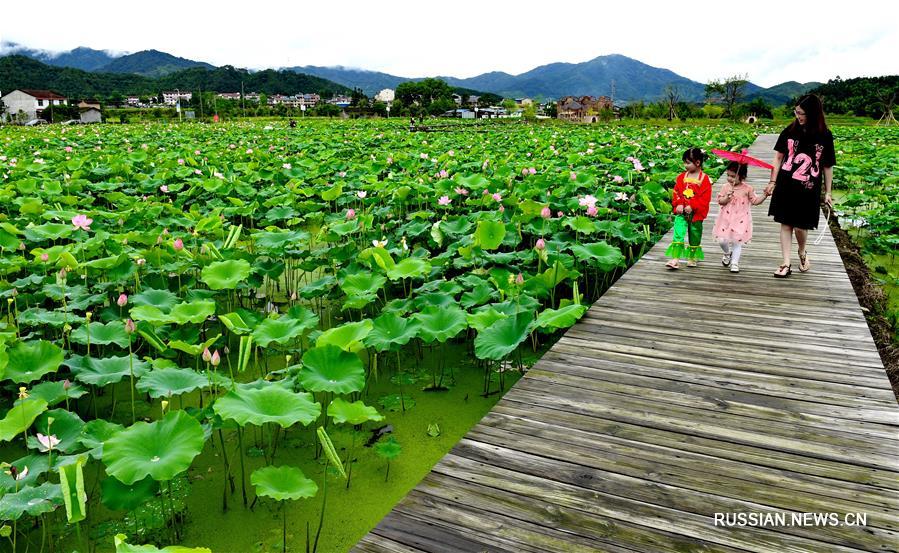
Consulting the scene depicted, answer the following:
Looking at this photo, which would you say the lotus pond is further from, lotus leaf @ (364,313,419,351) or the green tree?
the green tree

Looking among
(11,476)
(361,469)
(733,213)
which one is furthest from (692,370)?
(11,476)

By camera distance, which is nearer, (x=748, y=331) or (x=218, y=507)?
(x=218, y=507)

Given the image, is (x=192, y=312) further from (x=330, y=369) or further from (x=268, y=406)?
(x=268, y=406)

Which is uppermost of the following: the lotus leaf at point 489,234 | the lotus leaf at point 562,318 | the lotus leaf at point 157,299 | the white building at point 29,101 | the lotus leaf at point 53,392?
the white building at point 29,101

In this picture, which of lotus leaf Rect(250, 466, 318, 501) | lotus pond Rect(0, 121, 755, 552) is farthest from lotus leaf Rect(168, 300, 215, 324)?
lotus leaf Rect(250, 466, 318, 501)

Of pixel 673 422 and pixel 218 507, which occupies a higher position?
pixel 673 422

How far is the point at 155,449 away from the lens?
71.2 inches

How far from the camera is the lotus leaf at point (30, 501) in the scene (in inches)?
64.6

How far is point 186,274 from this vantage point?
4465 millimetres

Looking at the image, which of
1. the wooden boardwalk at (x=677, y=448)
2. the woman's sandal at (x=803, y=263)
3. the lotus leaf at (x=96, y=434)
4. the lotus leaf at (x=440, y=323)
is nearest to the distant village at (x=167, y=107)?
the woman's sandal at (x=803, y=263)

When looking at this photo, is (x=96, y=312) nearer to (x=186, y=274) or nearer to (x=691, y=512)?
(x=186, y=274)

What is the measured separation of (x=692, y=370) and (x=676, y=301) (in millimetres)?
1010

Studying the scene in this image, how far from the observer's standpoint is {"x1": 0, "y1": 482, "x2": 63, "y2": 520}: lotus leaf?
1.64 meters

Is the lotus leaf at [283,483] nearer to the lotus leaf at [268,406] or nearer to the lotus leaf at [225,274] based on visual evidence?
the lotus leaf at [268,406]
